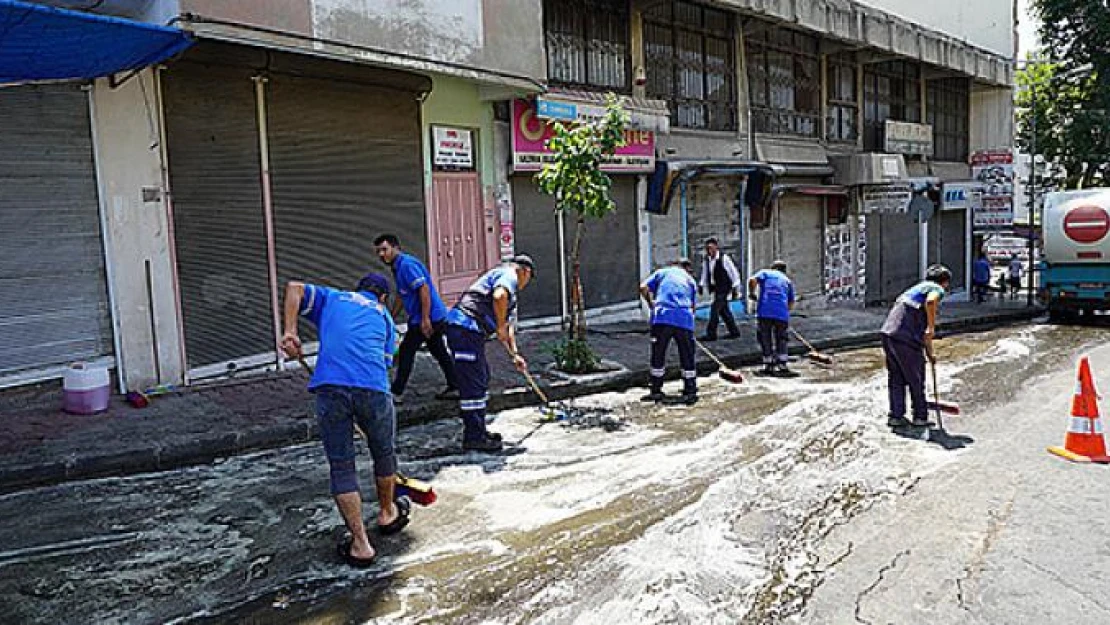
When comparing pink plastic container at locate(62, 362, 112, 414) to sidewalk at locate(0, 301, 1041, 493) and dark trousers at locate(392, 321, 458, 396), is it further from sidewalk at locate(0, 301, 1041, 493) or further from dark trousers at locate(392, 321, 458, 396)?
dark trousers at locate(392, 321, 458, 396)

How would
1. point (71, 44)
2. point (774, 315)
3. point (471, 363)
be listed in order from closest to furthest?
point (71, 44) < point (471, 363) < point (774, 315)

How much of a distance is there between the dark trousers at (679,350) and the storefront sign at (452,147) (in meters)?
4.24

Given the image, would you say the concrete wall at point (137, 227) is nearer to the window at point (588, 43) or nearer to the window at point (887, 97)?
the window at point (588, 43)

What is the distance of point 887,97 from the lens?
22.8m

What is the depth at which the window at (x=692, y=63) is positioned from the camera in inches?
606

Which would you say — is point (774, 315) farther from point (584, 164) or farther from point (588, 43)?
point (588, 43)

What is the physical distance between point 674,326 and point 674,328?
2 centimetres

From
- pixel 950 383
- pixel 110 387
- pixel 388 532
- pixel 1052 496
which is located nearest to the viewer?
pixel 388 532

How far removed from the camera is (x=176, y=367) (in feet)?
28.6

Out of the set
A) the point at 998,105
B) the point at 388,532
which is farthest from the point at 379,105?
the point at 998,105

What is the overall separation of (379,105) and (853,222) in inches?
570

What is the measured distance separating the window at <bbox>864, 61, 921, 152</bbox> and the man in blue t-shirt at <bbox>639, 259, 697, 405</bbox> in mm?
14599

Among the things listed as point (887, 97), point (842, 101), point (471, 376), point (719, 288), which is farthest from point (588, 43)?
point (887, 97)

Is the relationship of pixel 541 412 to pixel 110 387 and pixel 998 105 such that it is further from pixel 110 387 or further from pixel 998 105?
pixel 998 105
